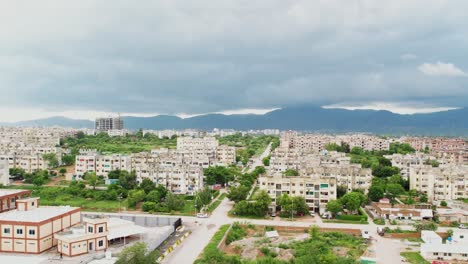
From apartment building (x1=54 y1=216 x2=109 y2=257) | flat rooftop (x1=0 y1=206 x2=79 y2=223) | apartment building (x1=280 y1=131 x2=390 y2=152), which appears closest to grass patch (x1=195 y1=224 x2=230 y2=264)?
apartment building (x1=54 y1=216 x2=109 y2=257)

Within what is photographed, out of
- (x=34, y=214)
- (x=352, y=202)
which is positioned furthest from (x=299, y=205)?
(x=34, y=214)

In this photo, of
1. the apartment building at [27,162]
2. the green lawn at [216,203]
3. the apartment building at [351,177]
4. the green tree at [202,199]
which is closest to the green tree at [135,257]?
the green lawn at [216,203]

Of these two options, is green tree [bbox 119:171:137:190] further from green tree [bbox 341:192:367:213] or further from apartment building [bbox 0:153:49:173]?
green tree [bbox 341:192:367:213]

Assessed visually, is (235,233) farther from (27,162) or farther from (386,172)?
(27,162)

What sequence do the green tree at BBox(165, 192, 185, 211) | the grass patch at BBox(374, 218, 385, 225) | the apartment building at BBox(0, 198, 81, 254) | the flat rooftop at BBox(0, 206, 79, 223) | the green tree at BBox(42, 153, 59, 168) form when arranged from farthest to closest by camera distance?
the green tree at BBox(42, 153, 59, 168), the green tree at BBox(165, 192, 185, 211), the grass patch at BBox(374, 218, 385, 225), the flat rooftop at BBox(0, 206, 79, 223), the apartment building at BBox(0, 198, 81, 254)

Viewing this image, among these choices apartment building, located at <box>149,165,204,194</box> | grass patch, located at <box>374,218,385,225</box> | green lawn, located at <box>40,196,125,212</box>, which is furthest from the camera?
apartment building, located at <box>149,165,204,194</box>

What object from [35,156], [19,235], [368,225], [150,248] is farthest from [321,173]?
[35,156]
